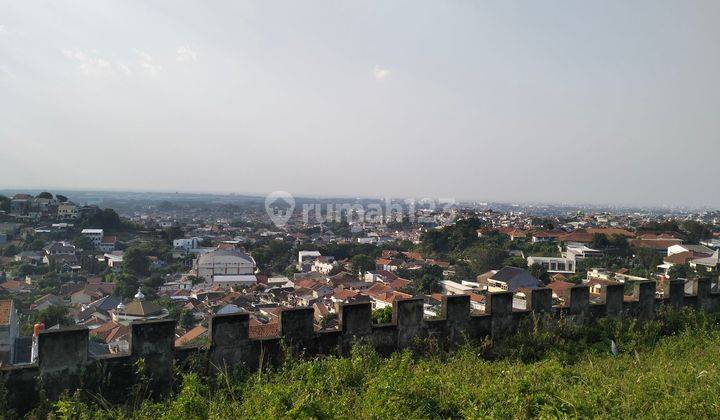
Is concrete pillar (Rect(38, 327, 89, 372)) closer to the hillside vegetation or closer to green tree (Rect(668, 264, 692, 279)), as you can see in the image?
the hillside vegetation

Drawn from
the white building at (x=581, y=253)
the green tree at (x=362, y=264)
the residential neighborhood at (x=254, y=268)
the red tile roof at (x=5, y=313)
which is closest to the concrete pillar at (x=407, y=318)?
the residential neighborhood at (x=254, y=268)

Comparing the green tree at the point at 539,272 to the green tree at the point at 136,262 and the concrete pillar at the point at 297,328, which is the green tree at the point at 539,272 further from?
the green tree at the point at 136,262

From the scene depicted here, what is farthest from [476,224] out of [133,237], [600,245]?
[133,237]

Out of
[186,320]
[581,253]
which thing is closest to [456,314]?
[186,320]

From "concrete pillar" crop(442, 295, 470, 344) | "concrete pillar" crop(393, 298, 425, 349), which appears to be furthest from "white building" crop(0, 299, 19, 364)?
"concrete pillar" crop(442, 295, 470, 344)

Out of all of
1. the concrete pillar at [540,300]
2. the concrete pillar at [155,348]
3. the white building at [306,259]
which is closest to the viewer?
the concrete pillar at [155,348]

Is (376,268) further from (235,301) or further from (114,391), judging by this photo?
(114,391)
